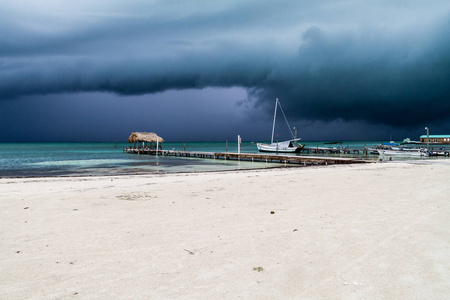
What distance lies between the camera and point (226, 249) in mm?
4520

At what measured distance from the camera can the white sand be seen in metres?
3.32

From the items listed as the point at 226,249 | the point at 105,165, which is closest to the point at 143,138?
the point at 105,165

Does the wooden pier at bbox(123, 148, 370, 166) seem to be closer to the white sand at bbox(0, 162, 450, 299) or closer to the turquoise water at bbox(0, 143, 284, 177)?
the turquoise water at bbox(0, 143, 284, 177)

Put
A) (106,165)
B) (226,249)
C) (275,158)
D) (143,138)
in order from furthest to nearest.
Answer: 1. (143,138)
2. (275,158)
3. (106,165)
4. (226,249)

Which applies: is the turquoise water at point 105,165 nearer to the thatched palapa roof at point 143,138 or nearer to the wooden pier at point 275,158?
the wooden pier at point 275,158

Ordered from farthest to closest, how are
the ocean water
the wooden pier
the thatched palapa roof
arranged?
the thatched palapa roof → the wooden pier → the ocean water

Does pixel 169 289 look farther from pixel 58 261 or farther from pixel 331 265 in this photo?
pixel 331 265

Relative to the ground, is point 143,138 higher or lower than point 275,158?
higher

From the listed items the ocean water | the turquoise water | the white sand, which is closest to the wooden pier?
the ocean water

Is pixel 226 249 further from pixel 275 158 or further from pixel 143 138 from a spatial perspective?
pixel 143 138

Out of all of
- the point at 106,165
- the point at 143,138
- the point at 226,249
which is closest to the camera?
the point at 226,249

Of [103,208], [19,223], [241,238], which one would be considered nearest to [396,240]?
[241,238]

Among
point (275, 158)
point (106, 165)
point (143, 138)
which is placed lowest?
point (106, 165)

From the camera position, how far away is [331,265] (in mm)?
3896
